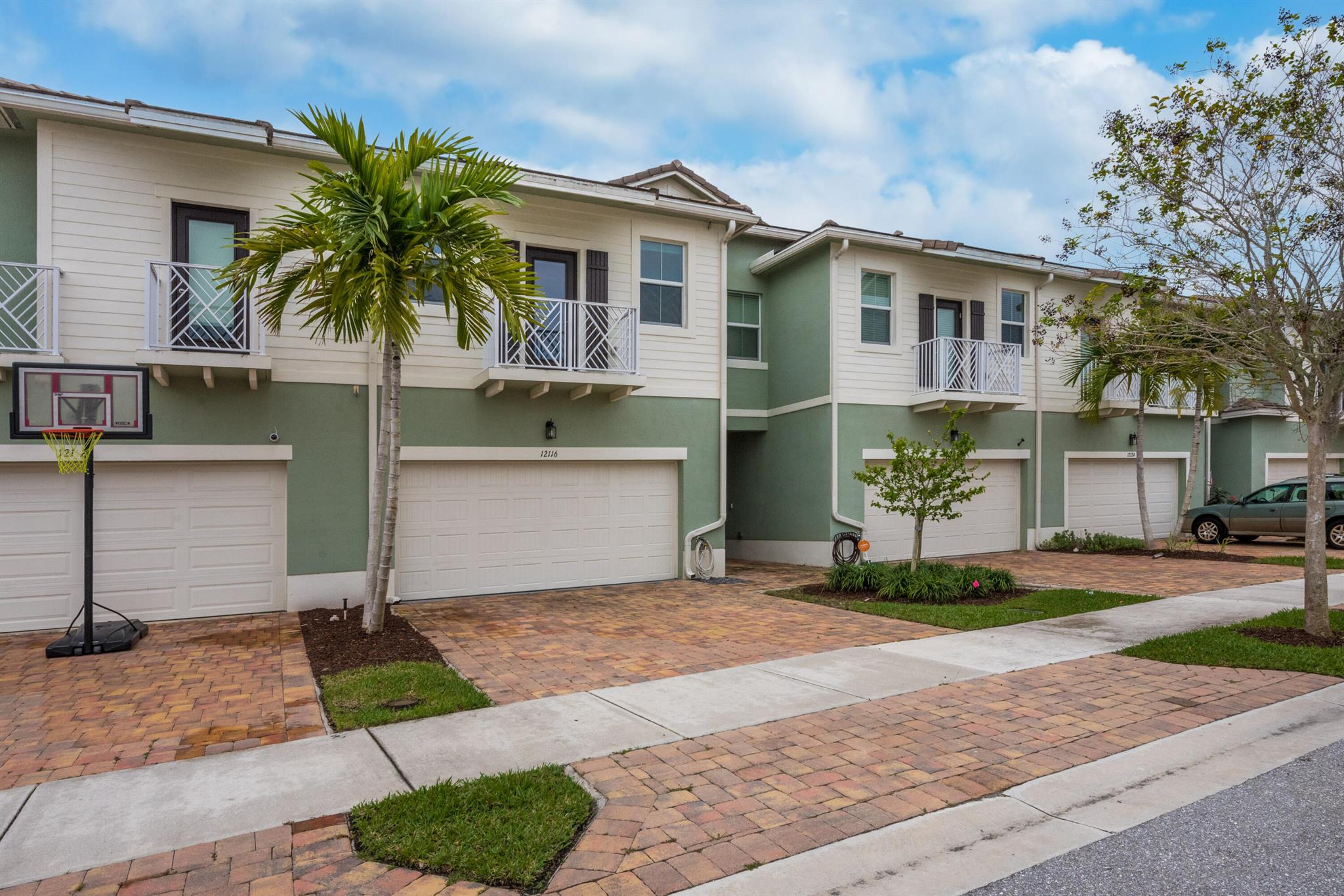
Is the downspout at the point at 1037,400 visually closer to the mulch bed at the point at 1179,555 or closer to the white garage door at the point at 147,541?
the mulch bed at the point at 1179,555

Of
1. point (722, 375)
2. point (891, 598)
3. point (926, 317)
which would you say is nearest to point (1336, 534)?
point (926, 317)

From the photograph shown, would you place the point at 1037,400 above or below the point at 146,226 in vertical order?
below

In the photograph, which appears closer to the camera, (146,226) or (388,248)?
(388,248)

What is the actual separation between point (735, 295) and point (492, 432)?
670 centimetres

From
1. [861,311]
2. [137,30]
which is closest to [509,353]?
[861,311]

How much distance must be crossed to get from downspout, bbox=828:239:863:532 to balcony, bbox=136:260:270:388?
9197mm

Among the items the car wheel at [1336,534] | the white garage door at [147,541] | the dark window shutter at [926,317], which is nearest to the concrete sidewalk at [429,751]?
the white garage door at [147,541]

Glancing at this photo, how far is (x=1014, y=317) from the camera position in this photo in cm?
1645

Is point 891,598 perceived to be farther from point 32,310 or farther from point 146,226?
point 32,310

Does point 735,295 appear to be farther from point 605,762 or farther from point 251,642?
point 605,762

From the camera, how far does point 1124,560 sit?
14.5 m

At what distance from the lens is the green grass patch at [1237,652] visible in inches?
262

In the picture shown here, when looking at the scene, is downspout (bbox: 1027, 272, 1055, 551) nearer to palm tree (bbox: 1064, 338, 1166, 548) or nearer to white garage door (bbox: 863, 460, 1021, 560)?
white garage door (bbox: 863, 460, 1021, 560)

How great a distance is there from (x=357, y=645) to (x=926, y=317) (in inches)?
474
